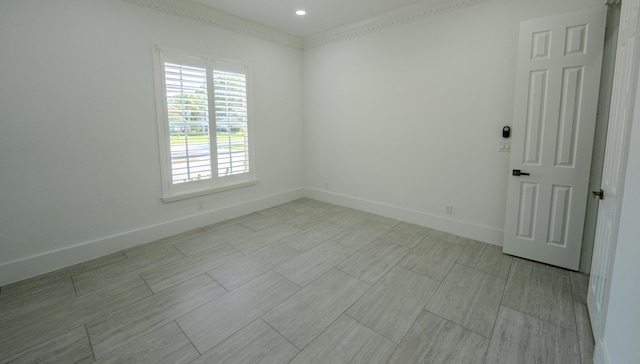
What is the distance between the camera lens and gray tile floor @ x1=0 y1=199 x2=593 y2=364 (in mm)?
1903

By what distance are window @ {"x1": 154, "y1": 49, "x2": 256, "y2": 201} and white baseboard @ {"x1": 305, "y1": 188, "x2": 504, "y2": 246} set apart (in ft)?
5.50

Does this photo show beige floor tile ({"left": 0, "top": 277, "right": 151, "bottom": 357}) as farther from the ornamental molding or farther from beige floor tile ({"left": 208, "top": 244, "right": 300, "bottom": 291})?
the ornamental molding

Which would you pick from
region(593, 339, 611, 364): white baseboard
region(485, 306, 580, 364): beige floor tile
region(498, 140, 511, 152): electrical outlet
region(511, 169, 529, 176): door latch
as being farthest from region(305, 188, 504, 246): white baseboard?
region(593, 339, 611, 364): white baseboard

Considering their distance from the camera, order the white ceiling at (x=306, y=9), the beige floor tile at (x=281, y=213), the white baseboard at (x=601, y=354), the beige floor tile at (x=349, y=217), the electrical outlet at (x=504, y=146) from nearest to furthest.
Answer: the white baseboard at (x=601, y=354), the electrical outlet at (x=504, y=146), the white ceiling at (x=306, y=9), the beige floor tile at (x=349, y=217), the beige floor tile at (x=281, y=213)

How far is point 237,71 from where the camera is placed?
171 inches

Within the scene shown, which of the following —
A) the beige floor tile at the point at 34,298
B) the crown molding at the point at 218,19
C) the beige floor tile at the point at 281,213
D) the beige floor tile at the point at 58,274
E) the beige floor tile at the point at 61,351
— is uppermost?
the crown molding at the point at 218,19

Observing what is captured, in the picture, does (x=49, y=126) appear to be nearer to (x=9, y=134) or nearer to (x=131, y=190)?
(x=9, y=134)

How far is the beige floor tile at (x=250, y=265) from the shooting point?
109 inches

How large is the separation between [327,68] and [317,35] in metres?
0.61

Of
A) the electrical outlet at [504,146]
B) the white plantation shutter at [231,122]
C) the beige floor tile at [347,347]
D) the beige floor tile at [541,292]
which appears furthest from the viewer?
the white plantation shutter at [231,122]

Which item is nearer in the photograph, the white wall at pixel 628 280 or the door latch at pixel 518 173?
the white wall at pixel 628 280

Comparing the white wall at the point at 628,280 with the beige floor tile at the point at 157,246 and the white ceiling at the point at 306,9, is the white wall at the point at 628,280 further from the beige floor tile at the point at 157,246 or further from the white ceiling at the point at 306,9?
the beige floor tile at the point at 157,246

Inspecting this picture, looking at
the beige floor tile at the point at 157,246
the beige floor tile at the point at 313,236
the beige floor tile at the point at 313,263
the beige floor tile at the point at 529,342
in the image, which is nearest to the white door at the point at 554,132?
the beige floor tile at the point at 529,342

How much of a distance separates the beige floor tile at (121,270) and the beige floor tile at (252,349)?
1.54 meters
